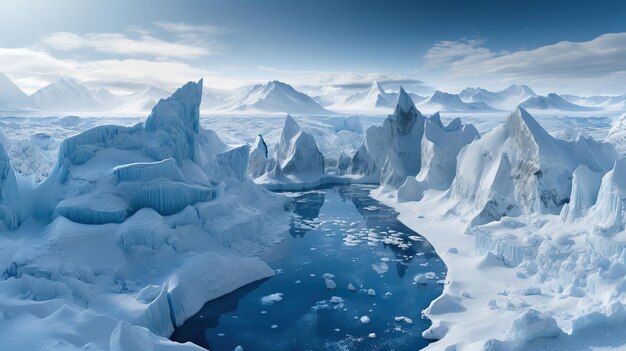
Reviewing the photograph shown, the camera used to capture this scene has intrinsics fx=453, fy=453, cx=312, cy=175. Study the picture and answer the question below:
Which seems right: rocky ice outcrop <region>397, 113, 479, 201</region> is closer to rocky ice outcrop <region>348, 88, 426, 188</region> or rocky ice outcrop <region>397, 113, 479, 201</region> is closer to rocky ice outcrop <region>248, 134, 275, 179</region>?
rocky ice outcrop <region>348, 88, 426, 188</region>

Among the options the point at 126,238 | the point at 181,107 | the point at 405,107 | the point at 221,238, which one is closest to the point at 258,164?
the point at 405,107

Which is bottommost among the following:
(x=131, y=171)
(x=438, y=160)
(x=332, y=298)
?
(x=332, y=298)

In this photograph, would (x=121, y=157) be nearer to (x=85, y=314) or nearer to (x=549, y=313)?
(x=85, y=314)

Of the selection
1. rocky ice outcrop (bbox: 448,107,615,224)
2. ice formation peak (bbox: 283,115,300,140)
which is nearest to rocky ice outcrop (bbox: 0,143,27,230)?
rocky ice outcrop (bbox: 448,107,615,224)

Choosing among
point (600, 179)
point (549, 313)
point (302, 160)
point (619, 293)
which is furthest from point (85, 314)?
point (302, 160)

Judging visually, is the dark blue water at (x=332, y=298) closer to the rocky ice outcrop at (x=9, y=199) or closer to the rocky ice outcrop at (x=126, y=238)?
the rocky ice outcrop at (x=126, y=238)

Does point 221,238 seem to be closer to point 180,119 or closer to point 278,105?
point 180,119

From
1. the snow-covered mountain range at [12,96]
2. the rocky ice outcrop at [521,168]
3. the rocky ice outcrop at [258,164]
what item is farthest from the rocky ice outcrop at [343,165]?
the snow-covered mountain range at [12,96]
